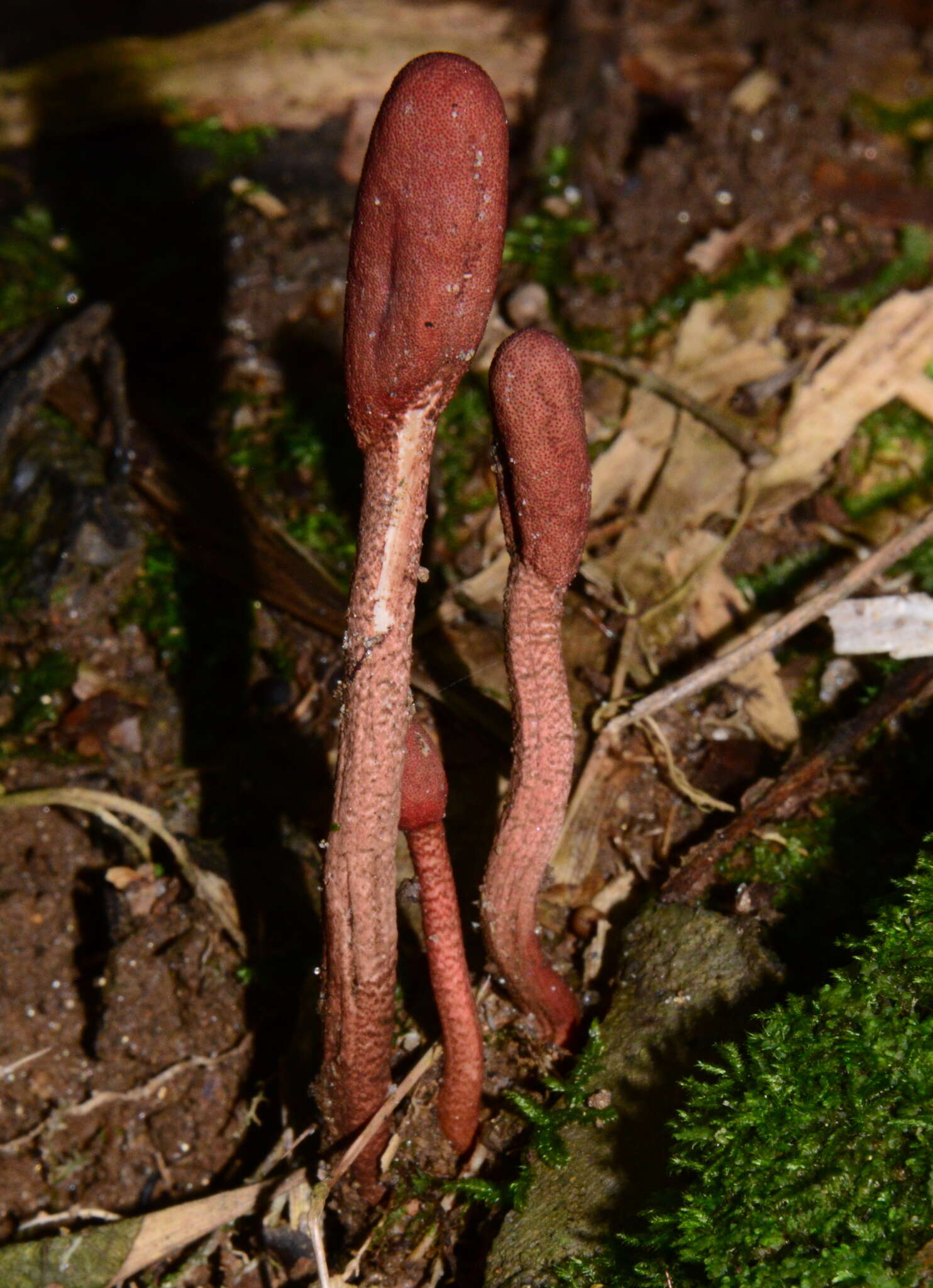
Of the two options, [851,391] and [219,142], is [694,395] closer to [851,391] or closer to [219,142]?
[851,391]

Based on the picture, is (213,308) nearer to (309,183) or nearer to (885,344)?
(309,183)

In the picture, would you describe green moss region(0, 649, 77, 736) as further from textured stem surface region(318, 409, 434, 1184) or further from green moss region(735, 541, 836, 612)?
green moss region(735, 541, 836, 612)

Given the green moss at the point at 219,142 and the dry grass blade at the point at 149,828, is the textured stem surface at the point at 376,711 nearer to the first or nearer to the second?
the dry grass blade at the point at 149,828

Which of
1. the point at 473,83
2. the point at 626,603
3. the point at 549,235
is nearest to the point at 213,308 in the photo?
the point at 549,235

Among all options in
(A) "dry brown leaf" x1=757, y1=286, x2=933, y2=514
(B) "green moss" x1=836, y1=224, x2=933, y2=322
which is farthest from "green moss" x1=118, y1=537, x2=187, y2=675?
(B) "green moss" x1=836, y1=224, x2=933, y2=322

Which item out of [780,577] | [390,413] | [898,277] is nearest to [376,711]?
[390,413]

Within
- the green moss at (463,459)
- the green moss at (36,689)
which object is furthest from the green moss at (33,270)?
the green moss at (463,459)
